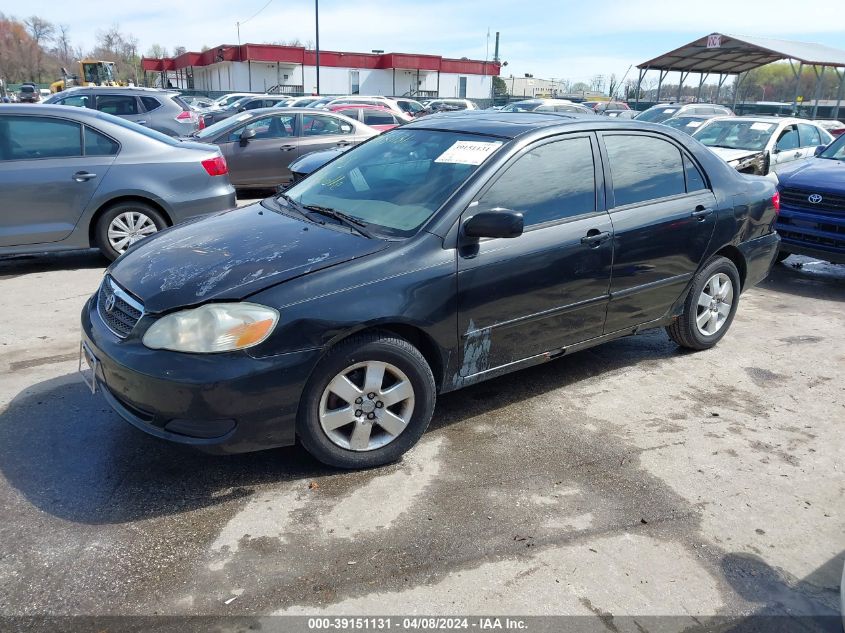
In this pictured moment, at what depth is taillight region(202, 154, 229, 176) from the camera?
23.3 ft

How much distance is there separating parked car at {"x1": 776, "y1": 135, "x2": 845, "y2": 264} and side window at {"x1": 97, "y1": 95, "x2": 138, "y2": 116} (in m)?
11.6

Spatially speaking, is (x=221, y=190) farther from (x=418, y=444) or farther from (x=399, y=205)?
(x=418, y=444)

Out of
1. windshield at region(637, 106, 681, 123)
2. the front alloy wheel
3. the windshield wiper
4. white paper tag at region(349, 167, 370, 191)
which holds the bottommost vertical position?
the front alloy wheel

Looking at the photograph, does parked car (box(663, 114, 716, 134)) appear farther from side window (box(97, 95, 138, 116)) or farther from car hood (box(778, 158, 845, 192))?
side window (box(97, 95, 138, 116))

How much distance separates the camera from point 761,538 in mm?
2988

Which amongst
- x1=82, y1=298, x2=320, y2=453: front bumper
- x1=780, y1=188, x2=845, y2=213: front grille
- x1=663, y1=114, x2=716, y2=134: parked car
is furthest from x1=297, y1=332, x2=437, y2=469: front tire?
x1=663, y1=114, x2=716, y2=134: parked car

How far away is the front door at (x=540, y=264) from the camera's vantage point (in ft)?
11.7

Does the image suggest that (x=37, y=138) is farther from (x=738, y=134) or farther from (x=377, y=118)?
(x=738, y=134)

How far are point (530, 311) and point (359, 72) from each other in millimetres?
55868

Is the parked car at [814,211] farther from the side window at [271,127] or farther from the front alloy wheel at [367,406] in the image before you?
the side window at [271,127]

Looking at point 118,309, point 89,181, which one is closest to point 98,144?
point 89,181

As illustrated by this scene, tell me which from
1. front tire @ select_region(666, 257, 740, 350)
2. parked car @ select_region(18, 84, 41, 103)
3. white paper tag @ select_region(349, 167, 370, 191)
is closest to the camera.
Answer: white paper tag @ select_region(349, 167, 370, 191)

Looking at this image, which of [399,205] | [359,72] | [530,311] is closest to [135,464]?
[399,205]

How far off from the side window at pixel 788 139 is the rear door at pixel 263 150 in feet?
25.6
